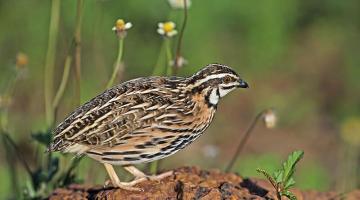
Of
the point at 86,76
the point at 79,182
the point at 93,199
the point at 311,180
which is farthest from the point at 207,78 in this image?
the point at 86,76

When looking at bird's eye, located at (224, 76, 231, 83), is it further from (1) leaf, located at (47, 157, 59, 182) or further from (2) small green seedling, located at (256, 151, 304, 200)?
(1) leaf, located at (47, 157, 59, 182)

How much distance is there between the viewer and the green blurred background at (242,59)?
35.4 ft

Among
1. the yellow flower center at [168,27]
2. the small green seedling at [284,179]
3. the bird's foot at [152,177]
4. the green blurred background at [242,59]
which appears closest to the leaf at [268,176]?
the small green seedling at [284,179]

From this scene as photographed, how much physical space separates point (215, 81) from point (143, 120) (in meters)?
0.47

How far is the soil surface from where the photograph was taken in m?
5.55

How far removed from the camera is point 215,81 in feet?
19.2

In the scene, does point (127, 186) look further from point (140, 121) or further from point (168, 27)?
point (168, 27)

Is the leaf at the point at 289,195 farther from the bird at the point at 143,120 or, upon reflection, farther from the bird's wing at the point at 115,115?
the bird's wing at the point at 115,115

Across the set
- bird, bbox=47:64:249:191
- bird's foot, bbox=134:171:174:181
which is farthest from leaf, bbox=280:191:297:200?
bird's foot, bbox=134:171:174:181

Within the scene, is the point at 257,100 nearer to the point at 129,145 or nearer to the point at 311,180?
the point at 311,180

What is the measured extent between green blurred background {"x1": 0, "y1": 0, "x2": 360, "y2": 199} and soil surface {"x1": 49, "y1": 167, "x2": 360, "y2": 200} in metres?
3.89

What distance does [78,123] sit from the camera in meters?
5.80

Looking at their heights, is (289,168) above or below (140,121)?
below

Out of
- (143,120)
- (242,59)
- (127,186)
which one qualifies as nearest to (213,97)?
(143,120)
